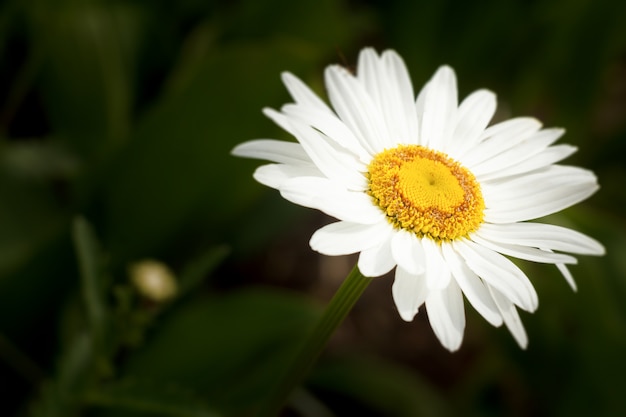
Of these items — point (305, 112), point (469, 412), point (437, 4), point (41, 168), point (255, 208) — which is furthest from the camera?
point (437, 4)

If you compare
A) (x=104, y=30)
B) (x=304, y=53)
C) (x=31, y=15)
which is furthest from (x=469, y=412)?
(x=31, y=15)

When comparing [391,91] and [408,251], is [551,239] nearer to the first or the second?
[408,251]

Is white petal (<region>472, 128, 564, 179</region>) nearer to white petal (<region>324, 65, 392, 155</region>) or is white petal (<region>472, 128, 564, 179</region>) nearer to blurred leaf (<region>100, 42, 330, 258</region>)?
white petal (<region>324, 65, 392, 155</region>)

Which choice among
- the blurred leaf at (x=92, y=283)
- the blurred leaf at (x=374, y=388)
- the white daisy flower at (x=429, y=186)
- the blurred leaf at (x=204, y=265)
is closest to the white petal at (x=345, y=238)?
the white daisy flower at (x=429, y=186)

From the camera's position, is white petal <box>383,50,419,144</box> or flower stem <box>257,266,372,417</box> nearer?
flower stem <box>257,266,372,417</box>

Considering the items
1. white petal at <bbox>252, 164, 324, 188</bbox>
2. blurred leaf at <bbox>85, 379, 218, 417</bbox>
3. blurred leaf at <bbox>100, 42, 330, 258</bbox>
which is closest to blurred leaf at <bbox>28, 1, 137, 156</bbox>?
blurred leaf at <bbox>100, 42, 330, 258</bbox>

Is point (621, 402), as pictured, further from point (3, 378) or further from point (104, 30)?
point (104, 30)
